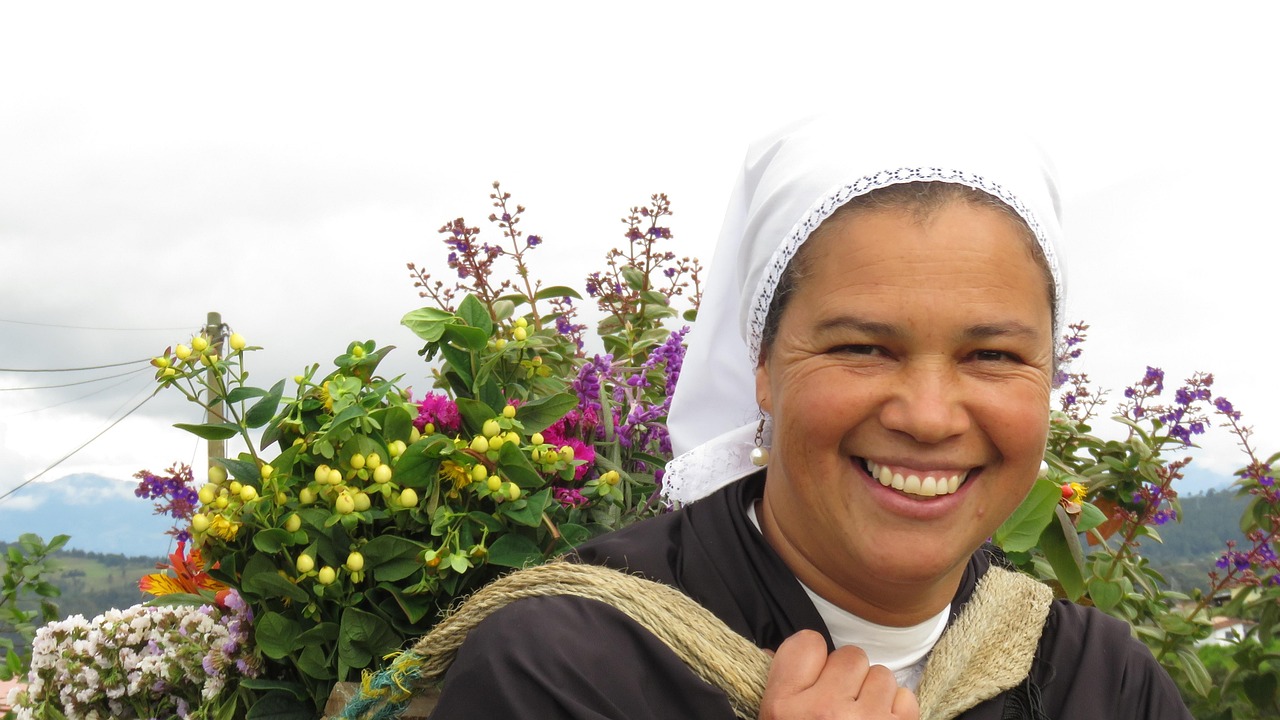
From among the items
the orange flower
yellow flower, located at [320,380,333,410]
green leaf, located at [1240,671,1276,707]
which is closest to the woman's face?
yellow flower, located at [320,380,333,410]

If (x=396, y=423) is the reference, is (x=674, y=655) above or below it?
below

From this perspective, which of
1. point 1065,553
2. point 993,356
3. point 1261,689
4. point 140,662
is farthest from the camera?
point 1261,689

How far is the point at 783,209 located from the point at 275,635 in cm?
128

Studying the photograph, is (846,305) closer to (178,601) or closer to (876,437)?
(876,437)

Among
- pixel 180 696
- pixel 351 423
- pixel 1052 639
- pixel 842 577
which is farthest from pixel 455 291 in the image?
pixel 1052 639

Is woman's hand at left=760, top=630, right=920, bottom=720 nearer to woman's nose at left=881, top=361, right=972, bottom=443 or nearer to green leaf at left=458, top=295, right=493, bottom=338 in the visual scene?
woman's nose at left=881, top=361, right=972, bottom=443

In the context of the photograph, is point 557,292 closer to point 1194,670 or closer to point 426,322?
point 426,322

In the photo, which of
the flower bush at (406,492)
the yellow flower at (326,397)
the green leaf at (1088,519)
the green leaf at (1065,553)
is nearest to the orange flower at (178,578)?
the flower bush at (406,492)

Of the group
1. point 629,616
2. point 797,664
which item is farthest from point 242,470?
point 797,664

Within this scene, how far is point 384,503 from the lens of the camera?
6.95 feet

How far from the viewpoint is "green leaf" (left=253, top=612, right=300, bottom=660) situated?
6.74 ft

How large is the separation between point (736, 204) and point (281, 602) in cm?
121

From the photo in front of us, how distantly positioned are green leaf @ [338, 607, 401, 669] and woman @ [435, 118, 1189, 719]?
49cm

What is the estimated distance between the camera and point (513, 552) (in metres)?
2.08
